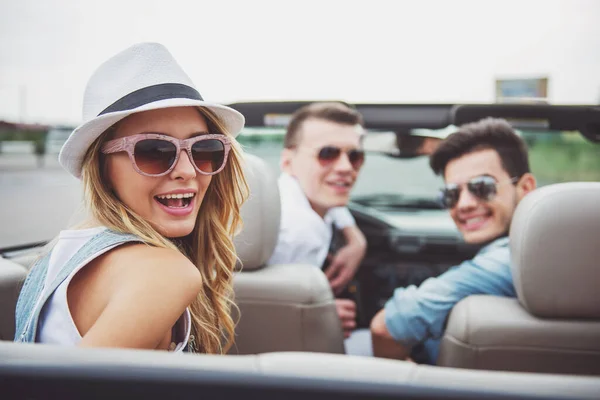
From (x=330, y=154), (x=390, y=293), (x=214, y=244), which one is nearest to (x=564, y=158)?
(x=330, y=154)

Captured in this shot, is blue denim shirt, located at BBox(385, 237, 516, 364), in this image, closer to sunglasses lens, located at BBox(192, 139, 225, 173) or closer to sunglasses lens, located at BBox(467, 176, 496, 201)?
sunglasses lens, located at BBox(467, 176, 496, 201)

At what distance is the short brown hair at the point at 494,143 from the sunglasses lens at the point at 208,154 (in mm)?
1392

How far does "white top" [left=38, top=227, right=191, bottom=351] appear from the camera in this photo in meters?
Answer: 1.27

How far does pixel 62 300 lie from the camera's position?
1.28 meters

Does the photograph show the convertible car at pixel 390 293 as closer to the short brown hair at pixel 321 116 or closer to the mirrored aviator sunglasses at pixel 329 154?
the short brown hair at pixel 321 116

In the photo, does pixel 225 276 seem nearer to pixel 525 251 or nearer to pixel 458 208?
pixel 525 251

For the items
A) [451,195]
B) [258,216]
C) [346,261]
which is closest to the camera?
[258,216]

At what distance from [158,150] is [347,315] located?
1972 millimetres

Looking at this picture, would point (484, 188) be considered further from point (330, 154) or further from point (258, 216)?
point (258, 216)

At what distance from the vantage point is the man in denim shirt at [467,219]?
7.13 ft

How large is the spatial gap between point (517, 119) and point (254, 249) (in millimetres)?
1559

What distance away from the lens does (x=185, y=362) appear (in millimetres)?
856

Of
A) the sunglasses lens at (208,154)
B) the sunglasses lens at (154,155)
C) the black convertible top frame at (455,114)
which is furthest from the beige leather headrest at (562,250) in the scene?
the black convertible top frame at (455,114)

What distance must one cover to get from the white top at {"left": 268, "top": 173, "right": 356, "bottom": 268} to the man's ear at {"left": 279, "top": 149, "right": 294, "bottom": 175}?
0.09ft
